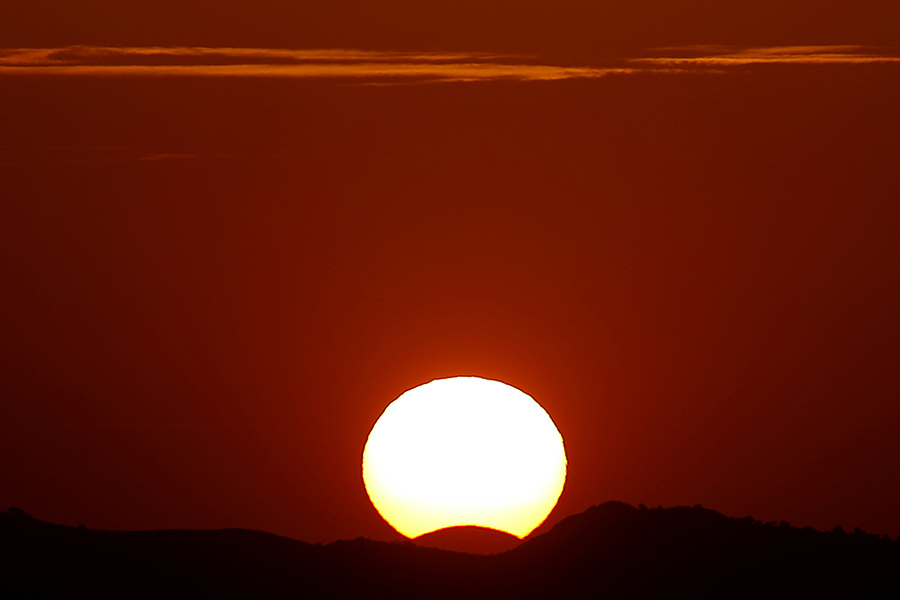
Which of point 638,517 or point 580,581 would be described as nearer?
point 580,581

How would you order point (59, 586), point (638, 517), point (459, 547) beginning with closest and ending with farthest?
point (59, 586), point (638, 517), point (459, 547)

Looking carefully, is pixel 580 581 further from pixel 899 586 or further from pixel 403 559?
pixel 899 586

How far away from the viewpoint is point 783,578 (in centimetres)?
3153

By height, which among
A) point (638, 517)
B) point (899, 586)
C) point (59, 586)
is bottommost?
point (59, 586)

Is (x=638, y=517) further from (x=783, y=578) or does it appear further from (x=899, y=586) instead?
(x=899, y=586)

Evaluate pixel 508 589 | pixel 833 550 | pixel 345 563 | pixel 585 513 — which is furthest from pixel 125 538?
pixel 833 550

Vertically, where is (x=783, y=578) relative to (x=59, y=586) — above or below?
above

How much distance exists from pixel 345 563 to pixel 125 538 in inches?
223

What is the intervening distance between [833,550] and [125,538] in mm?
17803

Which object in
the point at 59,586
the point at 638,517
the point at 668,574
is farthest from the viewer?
the point at 638,517

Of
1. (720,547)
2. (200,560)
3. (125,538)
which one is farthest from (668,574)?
(125,538)

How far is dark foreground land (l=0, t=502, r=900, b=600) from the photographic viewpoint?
3084 centimetres

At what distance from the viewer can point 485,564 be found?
3406 centimetres

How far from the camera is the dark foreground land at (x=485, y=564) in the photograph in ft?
101
